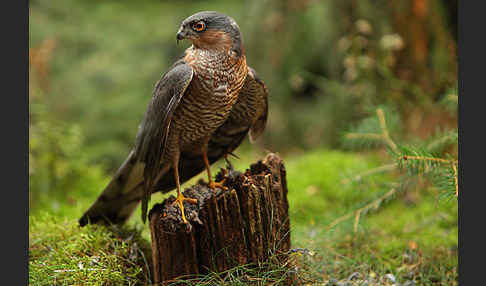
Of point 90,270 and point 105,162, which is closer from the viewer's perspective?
point 90,270

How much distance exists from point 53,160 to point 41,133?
387 millimetres

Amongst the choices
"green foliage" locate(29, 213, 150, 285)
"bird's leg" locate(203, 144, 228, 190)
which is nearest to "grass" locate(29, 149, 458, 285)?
"green foliage" locate(29, 213, 150, 285)

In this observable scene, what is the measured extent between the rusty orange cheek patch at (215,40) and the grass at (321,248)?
1259mm

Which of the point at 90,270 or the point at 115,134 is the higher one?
the point at 115,134

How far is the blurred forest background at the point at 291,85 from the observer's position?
419 centimetres

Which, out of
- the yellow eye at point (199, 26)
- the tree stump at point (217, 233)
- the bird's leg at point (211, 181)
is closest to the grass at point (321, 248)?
the tree stump at point (217, 233)

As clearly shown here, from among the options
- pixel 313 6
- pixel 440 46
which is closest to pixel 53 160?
pixel 440 46

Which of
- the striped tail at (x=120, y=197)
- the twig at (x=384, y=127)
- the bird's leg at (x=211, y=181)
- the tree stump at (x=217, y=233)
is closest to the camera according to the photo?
the tree stump at (x=217, y=233)

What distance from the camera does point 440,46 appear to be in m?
4.75

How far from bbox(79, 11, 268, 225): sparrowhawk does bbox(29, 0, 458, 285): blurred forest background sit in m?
0.71

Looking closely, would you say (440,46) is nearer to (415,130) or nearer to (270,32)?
(415,130)

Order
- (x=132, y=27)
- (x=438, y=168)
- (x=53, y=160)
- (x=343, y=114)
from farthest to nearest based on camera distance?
1. (x=132, y=27)
2. (x=343, y=114)
3. (x=53, y=160)
4. (x=438, y=168)

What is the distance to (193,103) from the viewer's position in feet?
7.88

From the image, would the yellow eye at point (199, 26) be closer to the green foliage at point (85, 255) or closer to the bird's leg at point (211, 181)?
the bird's leg at point (211, 181)
